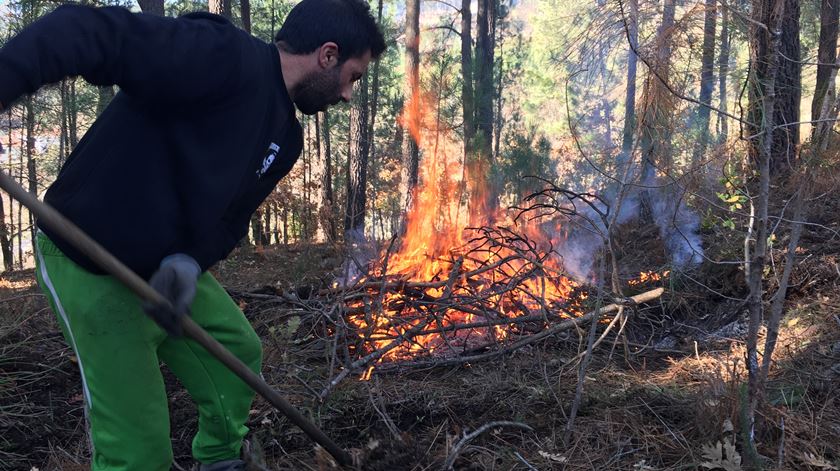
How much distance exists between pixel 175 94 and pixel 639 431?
2.38 metres

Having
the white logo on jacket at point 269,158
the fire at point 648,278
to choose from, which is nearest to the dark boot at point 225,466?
the white logo on jacket at point 269,158

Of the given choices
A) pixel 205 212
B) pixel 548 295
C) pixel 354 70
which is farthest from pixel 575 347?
pixel 205 212

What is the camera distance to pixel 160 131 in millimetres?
1692

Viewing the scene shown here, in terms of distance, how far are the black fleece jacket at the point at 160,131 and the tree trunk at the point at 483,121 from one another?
6.10m

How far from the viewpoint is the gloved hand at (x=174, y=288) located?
1.41 metres

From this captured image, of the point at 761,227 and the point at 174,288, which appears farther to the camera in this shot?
the point at 761,227

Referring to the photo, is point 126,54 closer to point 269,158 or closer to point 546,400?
point 269,158

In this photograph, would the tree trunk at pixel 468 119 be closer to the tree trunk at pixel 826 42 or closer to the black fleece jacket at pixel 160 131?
the tree trunk at pixel 826 42

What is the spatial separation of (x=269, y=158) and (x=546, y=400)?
1980 millimetres

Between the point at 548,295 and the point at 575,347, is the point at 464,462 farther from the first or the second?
the point at 548,295

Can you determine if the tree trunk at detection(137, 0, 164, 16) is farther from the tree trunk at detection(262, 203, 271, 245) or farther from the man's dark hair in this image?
the man's dark hair

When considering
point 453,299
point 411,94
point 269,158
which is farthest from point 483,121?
point 269,158

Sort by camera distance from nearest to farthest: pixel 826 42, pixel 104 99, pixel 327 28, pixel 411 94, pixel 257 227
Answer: pixel 327 28 < pixel 826 42 < pixel 411 94 < pixel 104 99 < pixel 257 227

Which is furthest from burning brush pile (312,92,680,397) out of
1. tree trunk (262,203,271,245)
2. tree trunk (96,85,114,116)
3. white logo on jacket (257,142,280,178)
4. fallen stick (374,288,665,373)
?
tree trunk (96,85,114,116)
